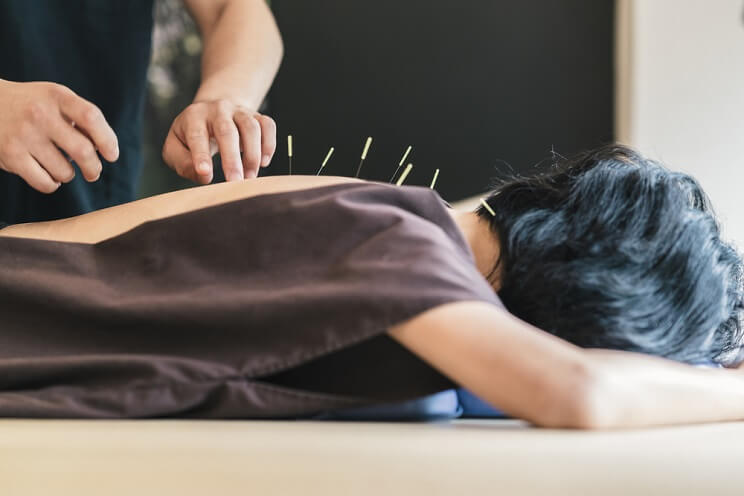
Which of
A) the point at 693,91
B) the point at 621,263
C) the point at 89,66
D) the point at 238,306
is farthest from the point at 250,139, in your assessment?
the point at 693,91

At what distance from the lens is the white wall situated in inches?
99.2

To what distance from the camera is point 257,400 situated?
27.9 inches

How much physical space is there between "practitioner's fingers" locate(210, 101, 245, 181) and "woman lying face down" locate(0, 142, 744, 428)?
0.37 feet

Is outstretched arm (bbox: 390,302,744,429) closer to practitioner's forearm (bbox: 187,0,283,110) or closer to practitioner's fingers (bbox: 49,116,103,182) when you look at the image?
practitioner's fingers (bbox: 49,116,103,182)

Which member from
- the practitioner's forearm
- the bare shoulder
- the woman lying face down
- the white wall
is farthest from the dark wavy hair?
the white wall

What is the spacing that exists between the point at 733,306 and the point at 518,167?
183cm

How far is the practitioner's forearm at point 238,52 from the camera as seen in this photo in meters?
1.32

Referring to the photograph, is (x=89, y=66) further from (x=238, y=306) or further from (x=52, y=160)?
(x=238, y=306)

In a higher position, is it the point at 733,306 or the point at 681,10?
the point at 681,10

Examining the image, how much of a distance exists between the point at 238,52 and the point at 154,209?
60 centimetres

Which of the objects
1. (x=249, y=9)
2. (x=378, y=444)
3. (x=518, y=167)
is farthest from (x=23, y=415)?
(x=518, y=167)

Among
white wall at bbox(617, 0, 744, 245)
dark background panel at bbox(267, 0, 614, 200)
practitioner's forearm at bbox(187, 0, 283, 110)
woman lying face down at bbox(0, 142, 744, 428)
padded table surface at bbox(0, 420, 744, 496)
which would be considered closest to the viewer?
padded table surface at bbox(0, 420, 744, 496)

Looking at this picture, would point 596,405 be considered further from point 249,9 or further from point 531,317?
point 249,9

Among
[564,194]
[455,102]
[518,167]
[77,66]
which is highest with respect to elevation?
[77,66]
